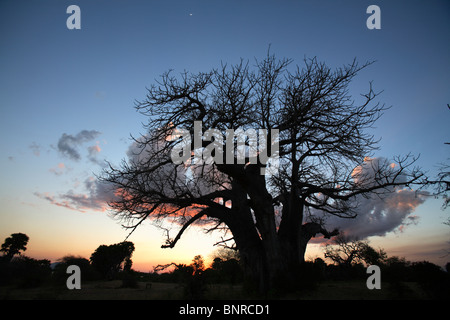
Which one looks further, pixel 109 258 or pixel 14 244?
pixel 14 244

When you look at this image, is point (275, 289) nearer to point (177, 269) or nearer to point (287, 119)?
point (177, 269)

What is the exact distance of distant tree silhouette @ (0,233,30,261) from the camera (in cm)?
3403

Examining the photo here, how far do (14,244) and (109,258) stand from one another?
60.9 ft

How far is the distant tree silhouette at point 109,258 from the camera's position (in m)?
28.3

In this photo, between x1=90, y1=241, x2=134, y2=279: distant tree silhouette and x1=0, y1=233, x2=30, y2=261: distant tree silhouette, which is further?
x1=0, y1=233, x2=30, y2=261: distant tree silhouette

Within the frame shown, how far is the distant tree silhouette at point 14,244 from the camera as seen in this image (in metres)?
34.0

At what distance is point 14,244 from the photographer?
1363 inches

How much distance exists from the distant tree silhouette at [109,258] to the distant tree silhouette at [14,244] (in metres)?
15.6

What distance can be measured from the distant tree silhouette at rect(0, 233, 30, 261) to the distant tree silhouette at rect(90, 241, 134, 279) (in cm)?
1560

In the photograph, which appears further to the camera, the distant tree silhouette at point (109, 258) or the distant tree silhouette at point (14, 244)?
the distant tree silhouette at point (14, 244)

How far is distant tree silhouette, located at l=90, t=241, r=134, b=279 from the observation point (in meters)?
28.3

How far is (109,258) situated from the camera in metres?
29.4
